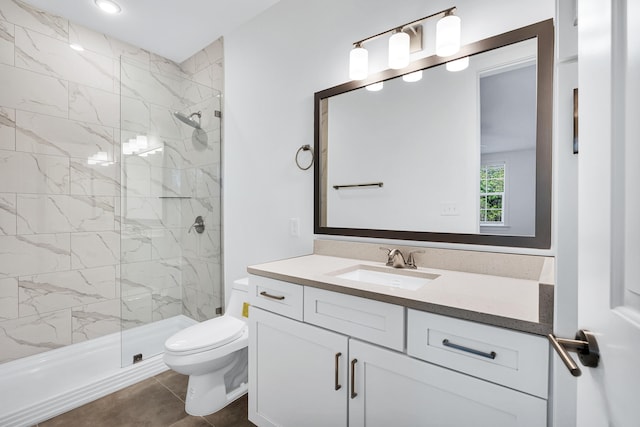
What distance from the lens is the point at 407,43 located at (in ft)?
4.76

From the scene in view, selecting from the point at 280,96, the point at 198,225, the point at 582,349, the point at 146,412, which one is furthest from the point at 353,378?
the point at 198,225

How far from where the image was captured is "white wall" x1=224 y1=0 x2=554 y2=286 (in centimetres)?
165

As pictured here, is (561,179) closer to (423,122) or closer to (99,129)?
(423,122)

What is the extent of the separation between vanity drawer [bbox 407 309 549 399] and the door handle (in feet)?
1.01

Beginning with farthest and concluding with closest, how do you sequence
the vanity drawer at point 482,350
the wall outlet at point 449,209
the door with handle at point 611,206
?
the wall outlet at point 449,209, the vanity drawer at point 482,350, the door with handle at point 611,206

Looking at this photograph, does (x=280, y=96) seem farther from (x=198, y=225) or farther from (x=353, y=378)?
(x=353, y=378)

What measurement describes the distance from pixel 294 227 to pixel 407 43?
1230 mm

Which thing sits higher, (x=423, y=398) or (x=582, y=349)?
(x=582, y=349)

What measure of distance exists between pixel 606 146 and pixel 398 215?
116cm

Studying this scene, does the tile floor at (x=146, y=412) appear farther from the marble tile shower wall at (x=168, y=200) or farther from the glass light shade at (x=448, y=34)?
the glass light shade at (x=448, y=34)

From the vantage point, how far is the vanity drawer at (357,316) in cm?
100

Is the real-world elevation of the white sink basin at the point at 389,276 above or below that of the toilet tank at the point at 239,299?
above

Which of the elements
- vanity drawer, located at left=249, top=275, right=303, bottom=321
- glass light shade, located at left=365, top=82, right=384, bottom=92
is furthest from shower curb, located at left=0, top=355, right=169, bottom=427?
glass light shade, located at left=365, top=82, right=384, bottom=92

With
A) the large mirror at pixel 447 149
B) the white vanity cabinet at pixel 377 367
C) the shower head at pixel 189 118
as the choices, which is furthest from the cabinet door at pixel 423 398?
the shower head at pixel 189 118
